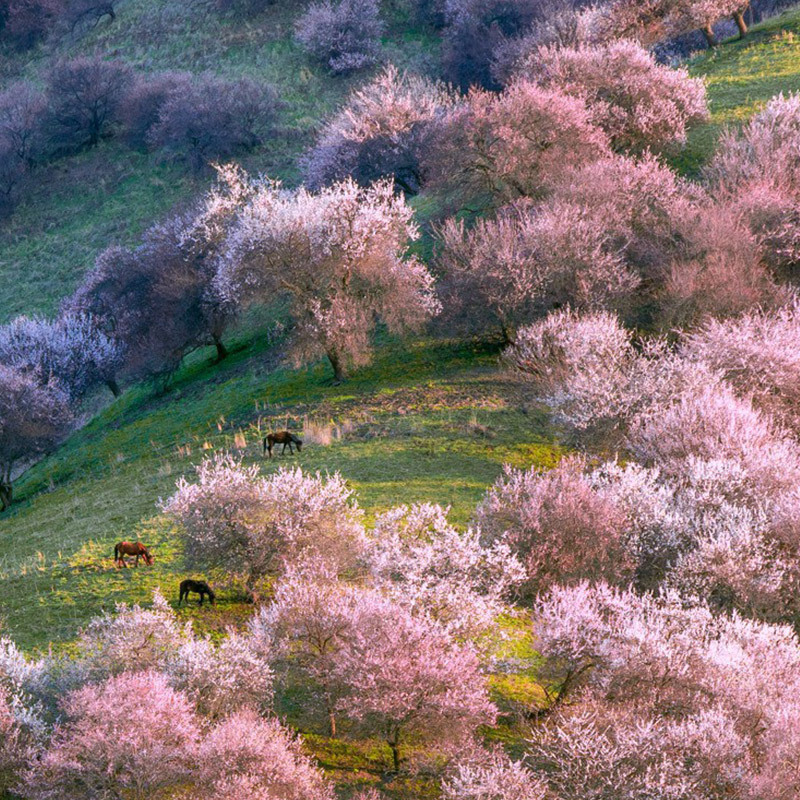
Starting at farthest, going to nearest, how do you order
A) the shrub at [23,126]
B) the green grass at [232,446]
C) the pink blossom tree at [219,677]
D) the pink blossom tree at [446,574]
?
1. the shrub at [23,126]
2. the green grass at [232,446]
3. the pink blossom tree at [446,574]
4. the pink blossom tree at [219,677]

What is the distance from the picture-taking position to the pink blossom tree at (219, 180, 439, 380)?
38.7m

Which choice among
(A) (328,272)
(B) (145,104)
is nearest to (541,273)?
(A) (328,272)

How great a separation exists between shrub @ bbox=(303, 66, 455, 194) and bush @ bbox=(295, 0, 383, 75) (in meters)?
23.4

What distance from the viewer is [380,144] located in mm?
60562

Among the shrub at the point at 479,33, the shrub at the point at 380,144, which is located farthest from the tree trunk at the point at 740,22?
the shrub at the point at 479,33

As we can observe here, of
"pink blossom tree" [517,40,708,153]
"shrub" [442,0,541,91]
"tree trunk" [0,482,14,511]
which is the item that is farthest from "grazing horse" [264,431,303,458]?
"shrub" [442,0,541,91]

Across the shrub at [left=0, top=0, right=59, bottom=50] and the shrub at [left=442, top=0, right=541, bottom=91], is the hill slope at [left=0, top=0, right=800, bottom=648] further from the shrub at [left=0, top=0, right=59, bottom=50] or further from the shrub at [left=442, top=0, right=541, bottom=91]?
the shrub at [left=0, top=0, right=59, bottom=50]

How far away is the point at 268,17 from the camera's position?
3706 inches

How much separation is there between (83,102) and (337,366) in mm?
57563

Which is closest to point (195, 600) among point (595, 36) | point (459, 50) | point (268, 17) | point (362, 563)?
point (362, 563)

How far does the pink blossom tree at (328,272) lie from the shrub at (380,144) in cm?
1931

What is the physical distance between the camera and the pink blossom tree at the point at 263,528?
74.9 feet

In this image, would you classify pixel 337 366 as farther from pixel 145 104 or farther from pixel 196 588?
pixel 145 104

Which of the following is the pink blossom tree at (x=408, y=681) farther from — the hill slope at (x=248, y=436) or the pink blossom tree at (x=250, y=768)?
the hill slope at (x=248, y=436)
